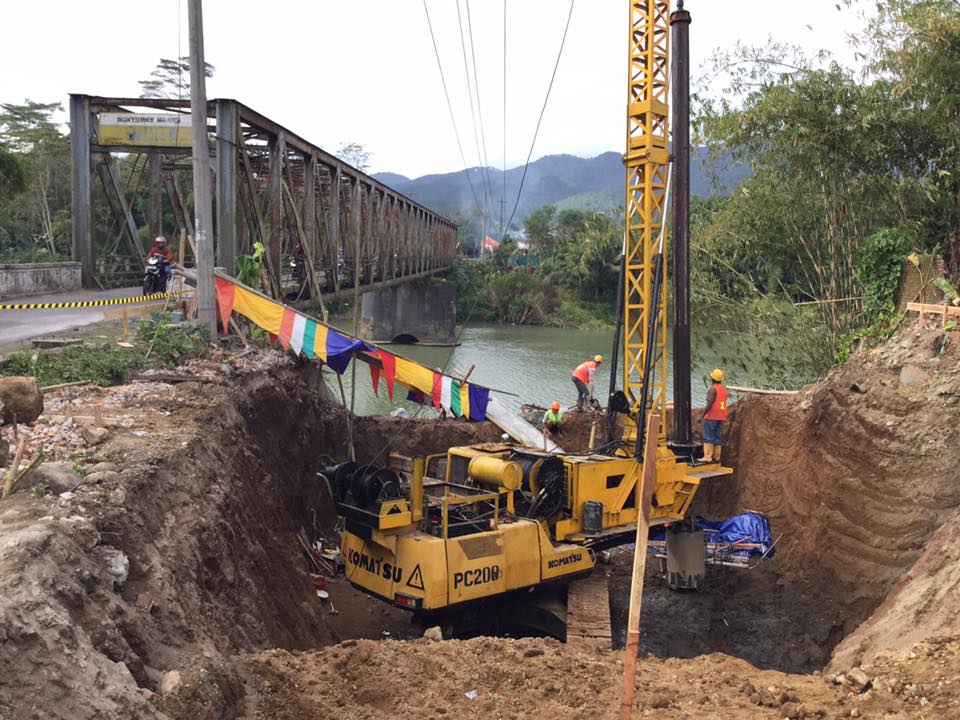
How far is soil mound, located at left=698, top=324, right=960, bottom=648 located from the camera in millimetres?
11984

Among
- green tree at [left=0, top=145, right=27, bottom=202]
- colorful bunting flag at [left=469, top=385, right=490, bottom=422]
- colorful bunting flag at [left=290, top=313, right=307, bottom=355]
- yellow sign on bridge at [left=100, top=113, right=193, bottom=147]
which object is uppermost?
yellow sign on bridge at [left=100, top=113, right=193, bottom=147]

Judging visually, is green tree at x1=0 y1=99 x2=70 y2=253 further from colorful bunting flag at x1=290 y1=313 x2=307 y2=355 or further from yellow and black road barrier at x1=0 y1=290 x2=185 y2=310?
colorful bunting flag at x1=290 y1=313 x2=307 y2=355

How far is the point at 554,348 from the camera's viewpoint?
148 ft

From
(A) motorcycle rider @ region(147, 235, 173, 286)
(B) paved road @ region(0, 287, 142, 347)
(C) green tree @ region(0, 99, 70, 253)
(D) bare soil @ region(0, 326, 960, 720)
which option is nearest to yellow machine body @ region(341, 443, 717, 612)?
(D) bare soil @ region(0, 326, 960, 720)

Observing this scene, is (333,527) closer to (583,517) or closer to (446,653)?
(583,517)

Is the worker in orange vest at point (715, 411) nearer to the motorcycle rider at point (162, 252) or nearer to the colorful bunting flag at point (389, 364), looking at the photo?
the colorful bunting flag at point (389, 364)

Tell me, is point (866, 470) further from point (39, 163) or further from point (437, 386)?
point (39, 163)

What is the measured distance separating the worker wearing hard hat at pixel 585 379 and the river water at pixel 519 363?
291 centimetres

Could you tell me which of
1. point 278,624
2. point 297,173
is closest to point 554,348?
point 297,173

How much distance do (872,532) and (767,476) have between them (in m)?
3.48

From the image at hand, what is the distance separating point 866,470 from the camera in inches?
514

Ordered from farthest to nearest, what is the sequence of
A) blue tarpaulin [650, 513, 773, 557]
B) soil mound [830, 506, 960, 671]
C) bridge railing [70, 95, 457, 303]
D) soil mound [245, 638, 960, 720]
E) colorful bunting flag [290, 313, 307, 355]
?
bridge railing [70, 95, 457, 303] < blue tarpaulin [650, 513, 773, 557] < colorful bunting flag [290, 313, 307, 355] < soil mound [830, 506, 960, 671] < soil mound [245, 638, 960, 720]

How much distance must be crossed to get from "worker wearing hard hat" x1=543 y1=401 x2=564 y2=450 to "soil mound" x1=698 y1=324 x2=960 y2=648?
470 cm

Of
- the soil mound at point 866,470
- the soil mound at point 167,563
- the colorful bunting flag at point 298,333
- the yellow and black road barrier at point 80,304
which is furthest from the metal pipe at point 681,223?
the yellow and black road barrier at point 80,304
